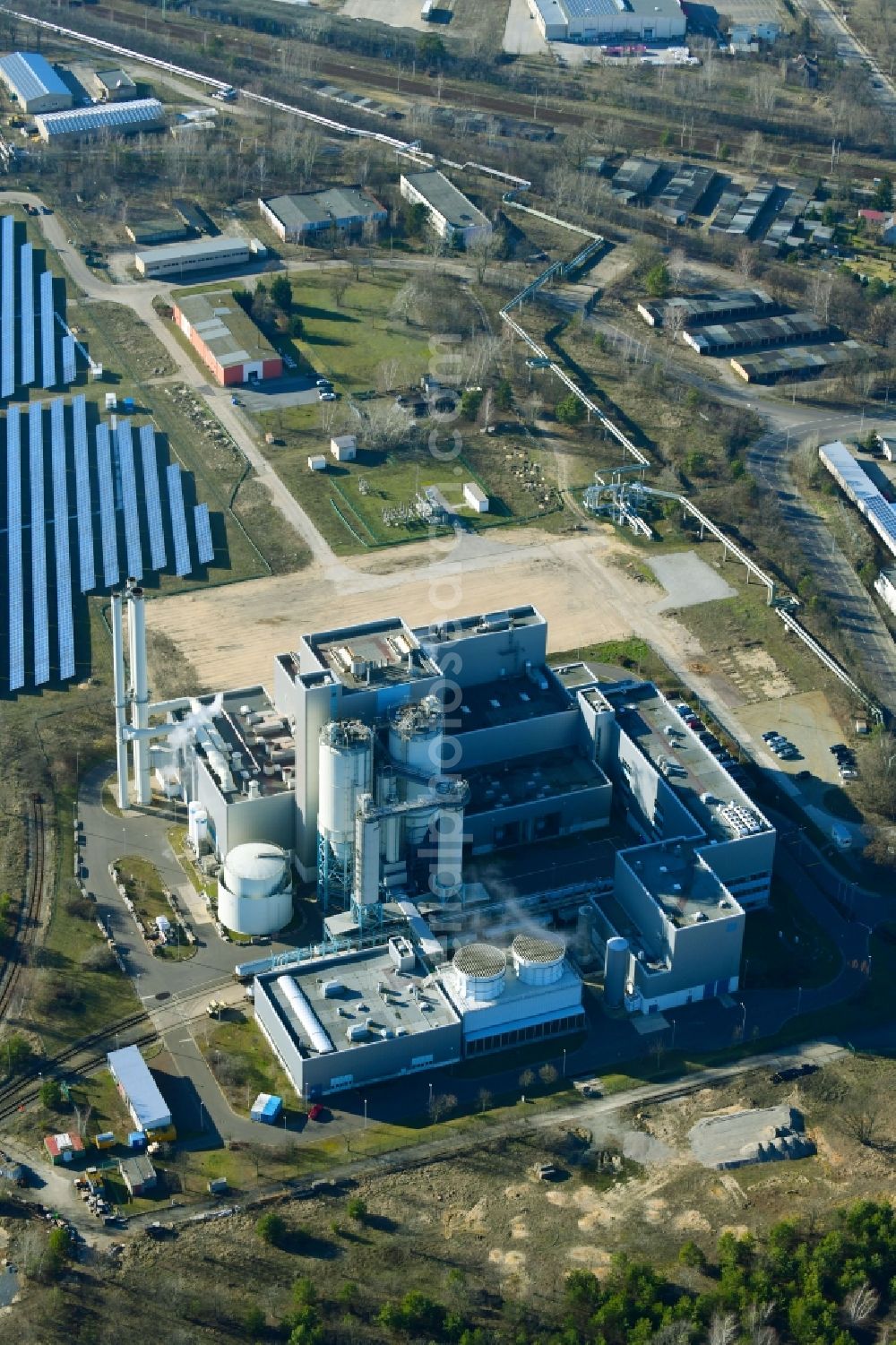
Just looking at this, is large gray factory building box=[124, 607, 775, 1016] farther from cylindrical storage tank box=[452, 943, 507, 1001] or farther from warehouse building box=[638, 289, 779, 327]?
warehouse building box=[638, 289, 779, 327]

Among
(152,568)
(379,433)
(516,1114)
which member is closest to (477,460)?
(379,433)

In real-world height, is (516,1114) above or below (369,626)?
below

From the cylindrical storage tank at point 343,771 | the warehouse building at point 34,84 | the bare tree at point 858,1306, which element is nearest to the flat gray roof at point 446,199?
the warehouse building at point 34,84

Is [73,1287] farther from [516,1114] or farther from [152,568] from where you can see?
[152,568]

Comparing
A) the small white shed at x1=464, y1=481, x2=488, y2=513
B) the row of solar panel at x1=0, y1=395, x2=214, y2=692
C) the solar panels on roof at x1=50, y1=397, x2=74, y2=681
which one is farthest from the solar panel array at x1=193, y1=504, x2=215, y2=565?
the small white shed at x1=464, y1=481, x2=488, y2=513

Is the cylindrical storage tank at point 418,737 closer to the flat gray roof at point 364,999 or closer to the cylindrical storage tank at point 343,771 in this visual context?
the cylindrical storage tank at point 343,771

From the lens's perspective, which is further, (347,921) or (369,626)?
(369,626)

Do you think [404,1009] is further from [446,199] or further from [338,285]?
[446,199]

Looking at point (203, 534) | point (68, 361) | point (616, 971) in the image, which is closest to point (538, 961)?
point (616, 971)
